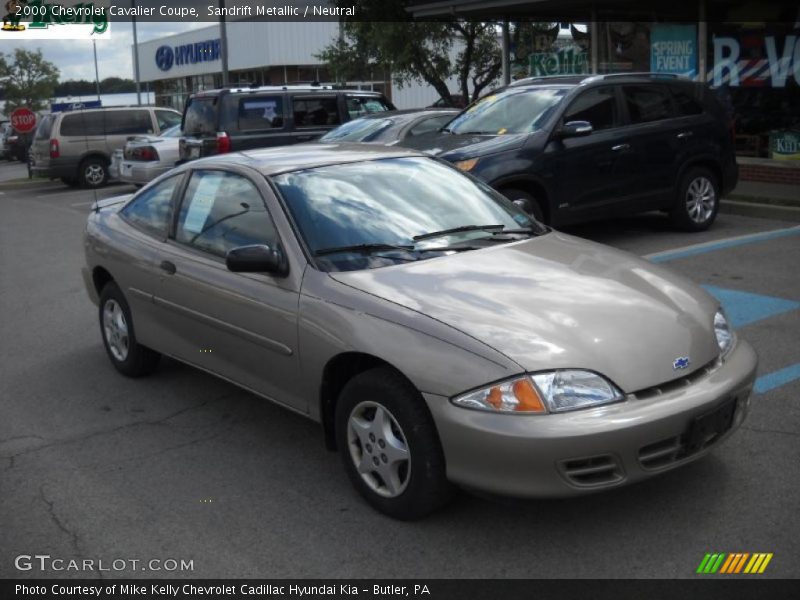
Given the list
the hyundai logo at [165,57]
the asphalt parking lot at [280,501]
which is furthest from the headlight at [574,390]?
the hyundai logo at [165,57]

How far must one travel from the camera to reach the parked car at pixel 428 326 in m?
3.65

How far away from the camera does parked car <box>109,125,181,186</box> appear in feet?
57.4

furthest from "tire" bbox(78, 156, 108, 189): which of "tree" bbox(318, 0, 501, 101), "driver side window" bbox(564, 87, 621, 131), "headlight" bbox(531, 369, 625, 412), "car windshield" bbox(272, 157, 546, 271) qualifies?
"headlight" bbox(531, 369, 625, 412)

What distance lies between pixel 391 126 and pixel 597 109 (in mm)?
3714

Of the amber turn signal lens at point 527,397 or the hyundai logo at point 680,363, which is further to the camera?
the hyundai logo at point 680,363

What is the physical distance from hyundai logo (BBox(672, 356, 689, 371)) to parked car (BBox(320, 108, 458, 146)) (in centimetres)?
916

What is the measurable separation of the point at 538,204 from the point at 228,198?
5136mm

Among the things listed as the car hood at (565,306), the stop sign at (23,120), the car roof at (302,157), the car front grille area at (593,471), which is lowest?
the car front grille area at (593,471)

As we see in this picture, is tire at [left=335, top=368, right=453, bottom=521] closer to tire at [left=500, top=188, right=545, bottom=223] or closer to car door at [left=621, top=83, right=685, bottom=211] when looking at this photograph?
tire at [left=500, top=188, right=545, bottom=223]

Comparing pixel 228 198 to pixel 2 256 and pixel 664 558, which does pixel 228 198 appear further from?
pixel 2 256

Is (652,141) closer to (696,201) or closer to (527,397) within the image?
(696,201)

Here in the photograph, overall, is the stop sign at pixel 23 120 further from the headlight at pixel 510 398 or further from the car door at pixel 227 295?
the headlight at pixel 510 398

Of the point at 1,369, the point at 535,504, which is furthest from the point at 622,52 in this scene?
the point at 535,504

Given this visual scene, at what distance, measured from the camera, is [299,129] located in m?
16.2
